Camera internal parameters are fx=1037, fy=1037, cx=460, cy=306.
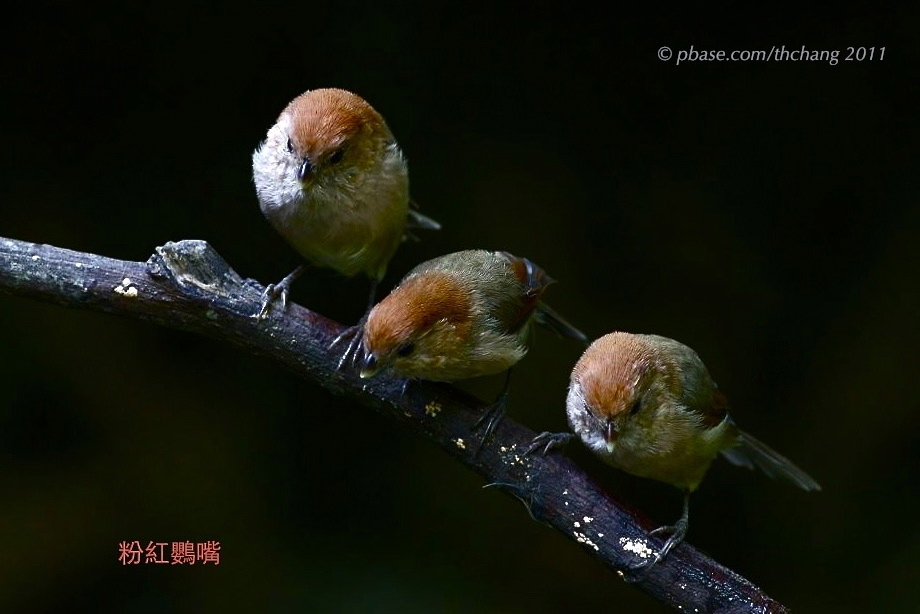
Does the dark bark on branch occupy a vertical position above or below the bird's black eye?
below

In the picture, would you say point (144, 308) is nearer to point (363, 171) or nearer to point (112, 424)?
point (363, 171)

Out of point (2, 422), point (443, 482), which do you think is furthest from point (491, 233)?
point (2, 422)

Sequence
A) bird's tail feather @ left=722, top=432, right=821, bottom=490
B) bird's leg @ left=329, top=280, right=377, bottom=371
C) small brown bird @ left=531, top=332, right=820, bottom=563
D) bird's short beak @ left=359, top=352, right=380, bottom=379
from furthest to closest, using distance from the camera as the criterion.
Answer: bird's tail feather @ left=722, top=432, right=821, bottom=490 < bird's leg @ left=329, top=280, right=377, bottom=371 < small brown bird @ left=531, top=332, right=820, bottom=563 < bird's short beak @ left=359, top=352, right=380, bottom=379

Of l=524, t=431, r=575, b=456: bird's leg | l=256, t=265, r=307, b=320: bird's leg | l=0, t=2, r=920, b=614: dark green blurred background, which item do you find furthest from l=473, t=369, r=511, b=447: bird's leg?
l=0, t=2, r=920, b=614: dark green blurred background

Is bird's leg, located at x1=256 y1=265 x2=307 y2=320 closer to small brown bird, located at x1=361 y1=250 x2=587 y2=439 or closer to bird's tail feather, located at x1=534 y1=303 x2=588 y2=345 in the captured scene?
small brown bird, located at x1=361 y1=250 x2=587 y2=439

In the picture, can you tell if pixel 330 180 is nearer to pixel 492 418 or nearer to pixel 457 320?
pixel 457 320
